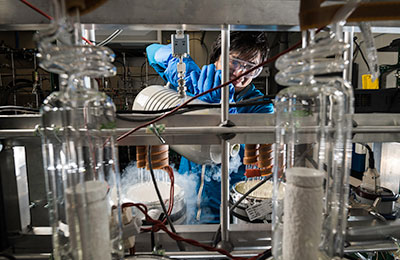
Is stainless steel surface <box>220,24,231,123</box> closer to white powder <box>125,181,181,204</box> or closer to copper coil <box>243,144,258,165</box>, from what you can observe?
copper coil <box>243,144,258,165</box>

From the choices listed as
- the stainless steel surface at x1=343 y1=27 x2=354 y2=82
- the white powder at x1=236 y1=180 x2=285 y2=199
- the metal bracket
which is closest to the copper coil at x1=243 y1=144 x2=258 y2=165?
the metal bracket

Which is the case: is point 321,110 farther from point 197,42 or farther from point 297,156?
point 197,42

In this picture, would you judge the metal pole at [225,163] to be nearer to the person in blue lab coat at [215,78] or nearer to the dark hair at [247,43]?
the person in blue lab coat at [215,78]

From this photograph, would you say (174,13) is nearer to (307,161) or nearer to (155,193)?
(307,161)

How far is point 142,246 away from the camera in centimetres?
75

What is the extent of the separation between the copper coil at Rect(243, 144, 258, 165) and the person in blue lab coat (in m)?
0.58

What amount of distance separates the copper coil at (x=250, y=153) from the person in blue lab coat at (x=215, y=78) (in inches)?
22.7

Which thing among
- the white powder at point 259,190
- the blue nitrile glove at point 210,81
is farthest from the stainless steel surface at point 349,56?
the blue nitrile glove at point 210,81

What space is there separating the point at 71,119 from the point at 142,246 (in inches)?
19.7

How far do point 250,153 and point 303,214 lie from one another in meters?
0.43

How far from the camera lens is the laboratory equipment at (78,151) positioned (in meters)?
0.37

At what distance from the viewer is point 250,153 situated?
82cm

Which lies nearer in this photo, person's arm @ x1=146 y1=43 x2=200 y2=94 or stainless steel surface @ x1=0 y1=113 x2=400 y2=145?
stainless steel surface @ x1=0 y1=113 x2=400 y2=145

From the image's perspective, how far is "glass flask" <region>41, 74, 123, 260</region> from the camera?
1.31ft
